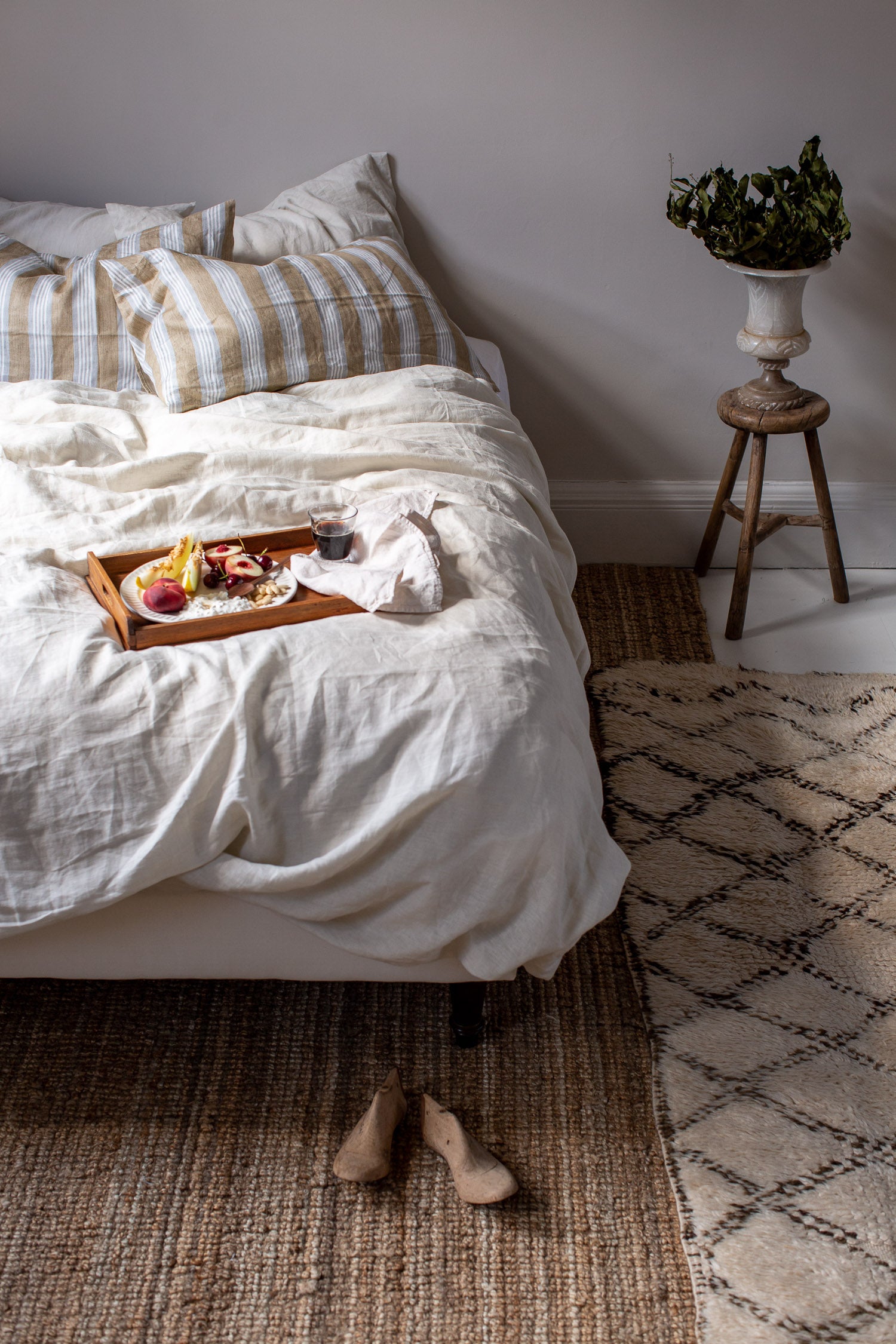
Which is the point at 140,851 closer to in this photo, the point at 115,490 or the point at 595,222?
the point at 115,490

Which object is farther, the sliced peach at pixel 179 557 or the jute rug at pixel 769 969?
the sliced peach at pixel 179 557

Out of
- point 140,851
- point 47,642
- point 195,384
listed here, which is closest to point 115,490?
point 195,384

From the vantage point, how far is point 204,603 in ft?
4.64

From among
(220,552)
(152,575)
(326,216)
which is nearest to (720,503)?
(326,216)

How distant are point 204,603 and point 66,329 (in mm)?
990

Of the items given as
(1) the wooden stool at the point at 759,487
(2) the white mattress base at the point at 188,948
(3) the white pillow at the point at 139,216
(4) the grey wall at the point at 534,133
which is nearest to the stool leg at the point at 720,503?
(1) the wooden stool at the point at 759,487

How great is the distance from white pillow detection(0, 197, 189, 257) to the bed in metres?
1.23

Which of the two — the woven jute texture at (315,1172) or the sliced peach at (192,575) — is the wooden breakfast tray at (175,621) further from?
the woven jute texture at (315,1172)

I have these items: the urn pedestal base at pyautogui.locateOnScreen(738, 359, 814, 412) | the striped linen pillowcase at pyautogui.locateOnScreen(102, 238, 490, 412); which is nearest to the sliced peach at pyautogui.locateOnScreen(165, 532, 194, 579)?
the striped linen pillowcase at pyautogui.locateOnScreen(102, 238, 490, 412)

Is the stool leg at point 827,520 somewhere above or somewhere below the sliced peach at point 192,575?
below

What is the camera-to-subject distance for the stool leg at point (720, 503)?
2502mm

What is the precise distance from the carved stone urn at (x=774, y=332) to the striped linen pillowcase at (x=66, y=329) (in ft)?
4.06

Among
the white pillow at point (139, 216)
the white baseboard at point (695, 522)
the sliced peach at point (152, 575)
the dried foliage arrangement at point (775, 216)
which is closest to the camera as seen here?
the sliced peach at point (152, 575)

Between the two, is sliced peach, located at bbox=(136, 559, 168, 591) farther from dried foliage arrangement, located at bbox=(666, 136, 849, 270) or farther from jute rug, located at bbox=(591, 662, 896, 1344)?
dried foliage arrangement, located at bbox=(666, 136, 849, 270)
